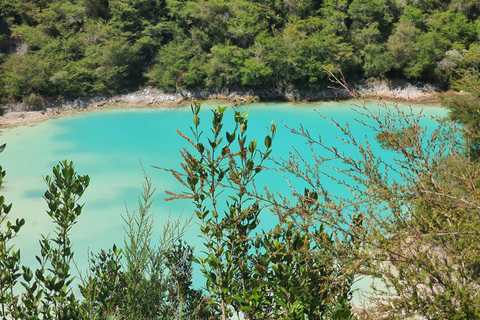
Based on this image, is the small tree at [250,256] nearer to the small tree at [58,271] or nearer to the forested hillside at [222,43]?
the small tree at [58,271]

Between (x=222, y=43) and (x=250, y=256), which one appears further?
(x=222, y=43)

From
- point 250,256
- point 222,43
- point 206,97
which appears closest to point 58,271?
point 250,256

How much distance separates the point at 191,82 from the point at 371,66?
680 centimetres

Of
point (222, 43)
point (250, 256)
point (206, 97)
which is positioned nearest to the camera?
point (250, 256)

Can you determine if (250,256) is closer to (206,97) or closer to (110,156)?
(110,156)

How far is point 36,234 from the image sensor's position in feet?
24.2

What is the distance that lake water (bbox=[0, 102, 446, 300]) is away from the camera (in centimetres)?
749

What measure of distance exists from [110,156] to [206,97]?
5.64m

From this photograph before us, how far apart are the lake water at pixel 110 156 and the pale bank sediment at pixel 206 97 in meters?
0.65

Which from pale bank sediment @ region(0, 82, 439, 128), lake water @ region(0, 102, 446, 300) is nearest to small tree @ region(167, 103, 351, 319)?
lake water @ region(0, 102, 446, 300)

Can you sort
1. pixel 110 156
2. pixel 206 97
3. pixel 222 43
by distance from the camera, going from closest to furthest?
pixel 110 156 < pixel 206 97 < pixel 222 43

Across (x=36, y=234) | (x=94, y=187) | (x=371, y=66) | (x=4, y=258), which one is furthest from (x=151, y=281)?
(x=371, y=66)

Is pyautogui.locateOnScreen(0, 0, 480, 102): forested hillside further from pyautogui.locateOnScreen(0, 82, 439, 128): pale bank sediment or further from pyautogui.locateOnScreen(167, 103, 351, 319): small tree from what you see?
pyautogui.locateOnScreen(167, 103, 351, 319): small tree

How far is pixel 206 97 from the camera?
1551cm
